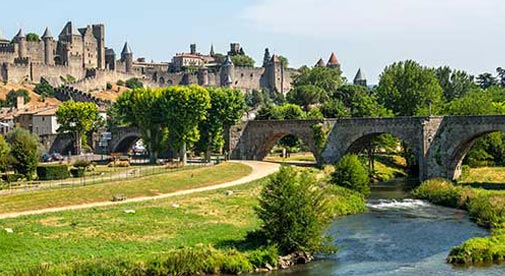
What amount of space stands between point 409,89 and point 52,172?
1888 inches

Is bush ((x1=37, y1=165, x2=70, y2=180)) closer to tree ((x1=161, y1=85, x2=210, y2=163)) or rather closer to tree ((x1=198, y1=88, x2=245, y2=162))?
tree ((x1=161, y1=85, x2=210, y2=163))

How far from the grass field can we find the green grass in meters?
2.71

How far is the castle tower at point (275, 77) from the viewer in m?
166

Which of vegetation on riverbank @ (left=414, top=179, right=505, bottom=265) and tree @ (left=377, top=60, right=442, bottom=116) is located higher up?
tree @ (left=377, top=60, right=442, bottom=116)

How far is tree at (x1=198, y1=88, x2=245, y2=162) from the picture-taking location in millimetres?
75500

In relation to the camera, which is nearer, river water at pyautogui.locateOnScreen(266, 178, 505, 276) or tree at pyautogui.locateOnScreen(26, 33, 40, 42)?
river water at pyautogui.locateOnScreen(266, 178, 505, 276)

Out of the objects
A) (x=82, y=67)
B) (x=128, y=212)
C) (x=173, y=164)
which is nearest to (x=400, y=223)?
(x=128, y=212)

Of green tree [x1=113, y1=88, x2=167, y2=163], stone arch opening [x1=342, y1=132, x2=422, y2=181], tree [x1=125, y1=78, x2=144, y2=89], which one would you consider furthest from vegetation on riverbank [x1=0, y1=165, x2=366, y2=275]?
tree [x1=125, y1=78, x2=144, y2=89]

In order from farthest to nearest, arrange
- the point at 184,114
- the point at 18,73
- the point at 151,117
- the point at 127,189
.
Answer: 1. the point at 18,73
2. the point at 151,117
3. the point at 184,114
4. the point at 127,189

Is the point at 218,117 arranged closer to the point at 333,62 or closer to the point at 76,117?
the point at 76,117

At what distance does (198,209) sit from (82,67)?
110007 millimetres

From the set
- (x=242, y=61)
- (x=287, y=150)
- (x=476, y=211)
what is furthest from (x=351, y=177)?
(x=242, y=61)

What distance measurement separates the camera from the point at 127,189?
5062 centimetres

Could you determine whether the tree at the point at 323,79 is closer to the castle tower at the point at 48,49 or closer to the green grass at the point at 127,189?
the castle tower at the point at 48,49
